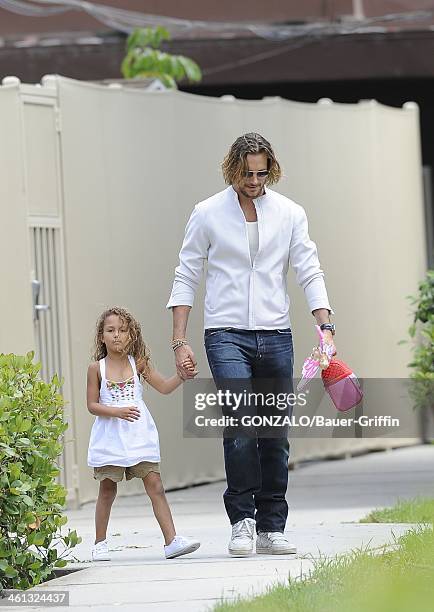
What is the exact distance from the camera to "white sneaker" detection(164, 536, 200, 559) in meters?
6.70

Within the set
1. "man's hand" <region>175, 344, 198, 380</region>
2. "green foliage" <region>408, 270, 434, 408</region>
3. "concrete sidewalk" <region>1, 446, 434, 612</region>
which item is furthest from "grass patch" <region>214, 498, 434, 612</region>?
"green foliage" <region>408, 270, 434, 408</region>

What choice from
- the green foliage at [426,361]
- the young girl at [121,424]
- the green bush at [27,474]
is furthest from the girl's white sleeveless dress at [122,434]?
the green foliage at [426,361]

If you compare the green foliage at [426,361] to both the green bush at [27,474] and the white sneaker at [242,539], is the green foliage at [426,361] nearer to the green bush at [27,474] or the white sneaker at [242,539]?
the white sneaker at [242,539]

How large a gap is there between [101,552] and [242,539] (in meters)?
0.66

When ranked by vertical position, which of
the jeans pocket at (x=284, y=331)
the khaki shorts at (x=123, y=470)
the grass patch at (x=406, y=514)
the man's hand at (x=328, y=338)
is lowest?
the grass patch at (x=406, y=514)

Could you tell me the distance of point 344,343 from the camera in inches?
464

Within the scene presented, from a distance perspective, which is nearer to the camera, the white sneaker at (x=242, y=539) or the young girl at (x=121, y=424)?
the white sneaker at (x=242, y=539)

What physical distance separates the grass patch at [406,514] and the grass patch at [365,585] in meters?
0.86

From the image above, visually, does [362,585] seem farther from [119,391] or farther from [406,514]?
[406,514]

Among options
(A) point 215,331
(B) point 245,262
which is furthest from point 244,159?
(A) point 215,331

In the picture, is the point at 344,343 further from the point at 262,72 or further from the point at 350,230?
the point at 262,72

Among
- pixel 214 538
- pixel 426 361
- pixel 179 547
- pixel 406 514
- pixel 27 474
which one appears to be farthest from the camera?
pixel 426 361

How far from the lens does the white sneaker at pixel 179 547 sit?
6.70 metres

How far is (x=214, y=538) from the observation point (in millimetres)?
7430
